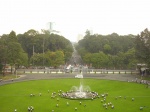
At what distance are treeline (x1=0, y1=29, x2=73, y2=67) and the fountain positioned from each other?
24030mm

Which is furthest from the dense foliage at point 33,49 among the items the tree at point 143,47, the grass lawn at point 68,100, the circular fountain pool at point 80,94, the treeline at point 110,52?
the tree at point 143,47

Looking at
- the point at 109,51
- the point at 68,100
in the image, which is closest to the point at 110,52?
the point at 109,51

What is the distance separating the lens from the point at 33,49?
80938mm

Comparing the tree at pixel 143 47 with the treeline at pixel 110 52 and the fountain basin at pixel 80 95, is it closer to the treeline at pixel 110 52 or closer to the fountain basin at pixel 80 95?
the treeline at pixel 110 52

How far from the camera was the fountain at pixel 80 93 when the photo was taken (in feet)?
111

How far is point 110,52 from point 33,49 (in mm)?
31551

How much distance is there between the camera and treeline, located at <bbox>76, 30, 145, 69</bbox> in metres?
72.2

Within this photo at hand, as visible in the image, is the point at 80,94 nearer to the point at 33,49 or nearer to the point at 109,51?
the point at 33,49

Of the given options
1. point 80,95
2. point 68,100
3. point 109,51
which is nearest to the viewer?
point 68,100

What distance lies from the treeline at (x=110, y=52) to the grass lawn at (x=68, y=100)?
27.8m

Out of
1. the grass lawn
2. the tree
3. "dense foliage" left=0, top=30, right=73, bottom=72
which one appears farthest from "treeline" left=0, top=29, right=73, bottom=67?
the tree

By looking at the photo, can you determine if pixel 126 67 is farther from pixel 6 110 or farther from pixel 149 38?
pixel 6 110

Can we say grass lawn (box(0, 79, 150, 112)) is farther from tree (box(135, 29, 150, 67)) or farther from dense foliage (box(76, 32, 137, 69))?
dense foliage (box(76, 32, 137, 69))

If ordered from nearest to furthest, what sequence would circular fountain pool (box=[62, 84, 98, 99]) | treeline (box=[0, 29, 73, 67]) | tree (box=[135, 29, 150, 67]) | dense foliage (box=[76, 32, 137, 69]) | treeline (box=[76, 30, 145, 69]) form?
circular fountain pool (box=[62, 84, 98, 99])
tree (box=[135, 29, 150, 67])
treeline (box=[0, 29, 73, 67])
treeline (box=[76, 30, 145, 69])
dense foliage (box=[76, 32, 137, 69])
